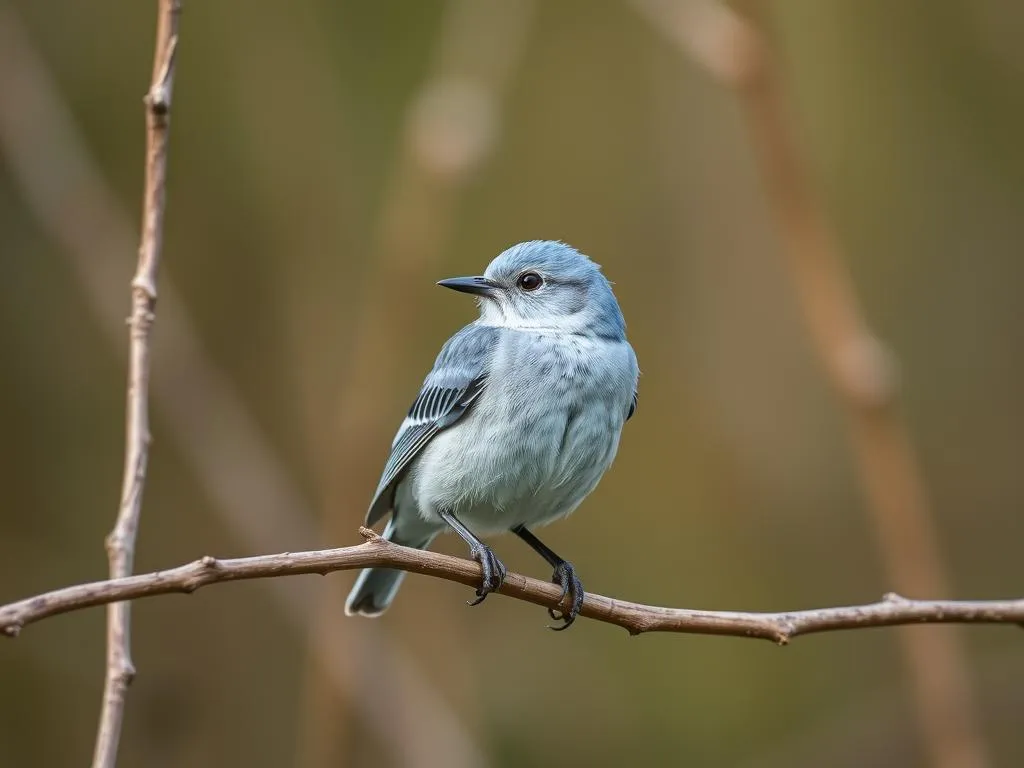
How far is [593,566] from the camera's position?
7.07m

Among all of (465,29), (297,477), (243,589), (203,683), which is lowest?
(203,683)

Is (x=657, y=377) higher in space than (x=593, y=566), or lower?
higher

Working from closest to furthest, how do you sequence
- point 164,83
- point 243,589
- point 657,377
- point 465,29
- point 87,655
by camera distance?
1. point 164,83
2. point 465,29
3. point 87,655
4. point 243,589
5. point 657,377

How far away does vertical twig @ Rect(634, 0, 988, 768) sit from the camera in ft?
12.3

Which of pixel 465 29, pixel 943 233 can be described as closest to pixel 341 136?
pixel 465 29

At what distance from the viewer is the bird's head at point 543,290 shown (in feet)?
13.2

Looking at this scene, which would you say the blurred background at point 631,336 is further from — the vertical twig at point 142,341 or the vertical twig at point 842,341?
the vertical twig at point 142,341

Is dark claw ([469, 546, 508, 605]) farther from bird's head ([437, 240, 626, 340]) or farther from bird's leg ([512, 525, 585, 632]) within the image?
bird's head ([437, 240, 626, 340])

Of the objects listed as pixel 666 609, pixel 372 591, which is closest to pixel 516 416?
pixel 372 591

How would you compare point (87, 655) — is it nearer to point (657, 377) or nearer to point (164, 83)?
point (657, 377)

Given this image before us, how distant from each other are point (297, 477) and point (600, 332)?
12.1 ft

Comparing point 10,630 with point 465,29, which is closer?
point 10,630

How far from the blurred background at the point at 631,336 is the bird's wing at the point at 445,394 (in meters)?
2.32

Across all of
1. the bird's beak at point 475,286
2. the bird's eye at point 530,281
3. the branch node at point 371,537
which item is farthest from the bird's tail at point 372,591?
the branch node at point 371,537
